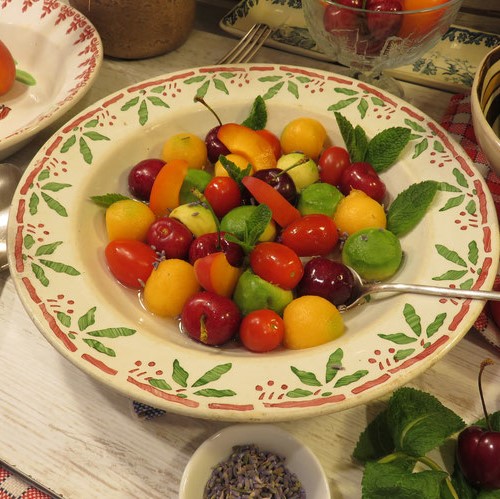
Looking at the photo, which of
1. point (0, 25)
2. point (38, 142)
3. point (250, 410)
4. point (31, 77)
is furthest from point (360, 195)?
point (0, 25)

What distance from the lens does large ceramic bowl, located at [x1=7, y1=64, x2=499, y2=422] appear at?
64 cm

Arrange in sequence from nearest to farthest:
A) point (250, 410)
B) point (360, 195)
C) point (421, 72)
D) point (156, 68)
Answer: point (250, 410)
point (360, 195)
point (421, 72)
point (156, 68)

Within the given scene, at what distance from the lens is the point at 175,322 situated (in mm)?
808

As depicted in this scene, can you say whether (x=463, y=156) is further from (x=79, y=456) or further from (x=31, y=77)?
(x=31, y=77)

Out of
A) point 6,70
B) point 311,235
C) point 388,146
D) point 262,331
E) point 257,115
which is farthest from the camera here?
point 6,70

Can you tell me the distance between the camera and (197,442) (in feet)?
2.42

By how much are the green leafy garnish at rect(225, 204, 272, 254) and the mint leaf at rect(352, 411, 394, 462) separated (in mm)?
303

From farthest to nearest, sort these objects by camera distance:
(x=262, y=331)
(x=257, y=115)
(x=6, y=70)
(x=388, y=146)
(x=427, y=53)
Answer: (x=427, y=53)
(x=6, y=70)
(x=257, y=115)
(x=388, y=146)
(x=262, y=331)

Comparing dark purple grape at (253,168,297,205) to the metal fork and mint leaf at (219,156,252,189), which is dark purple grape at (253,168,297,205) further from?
the metal fork

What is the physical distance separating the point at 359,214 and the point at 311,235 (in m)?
0.09

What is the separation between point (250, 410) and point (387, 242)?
34 cm

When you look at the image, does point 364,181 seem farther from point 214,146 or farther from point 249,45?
point 249,45

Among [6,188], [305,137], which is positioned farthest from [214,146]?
[6,188]

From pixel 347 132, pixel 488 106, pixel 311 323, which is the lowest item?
pixel 311 323
